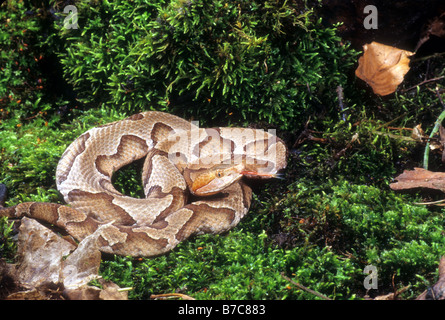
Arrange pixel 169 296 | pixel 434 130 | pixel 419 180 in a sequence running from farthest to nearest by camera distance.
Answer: pixel 434 130, pixel 419 180, pixel 169 296

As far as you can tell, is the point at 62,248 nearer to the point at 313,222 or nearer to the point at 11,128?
the point at 313,222

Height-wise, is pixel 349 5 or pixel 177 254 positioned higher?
pixel 349 5

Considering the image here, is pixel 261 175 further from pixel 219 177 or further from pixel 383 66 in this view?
pixel 383 66

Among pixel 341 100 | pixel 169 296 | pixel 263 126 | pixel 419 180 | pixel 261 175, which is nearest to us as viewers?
pixel 169 296

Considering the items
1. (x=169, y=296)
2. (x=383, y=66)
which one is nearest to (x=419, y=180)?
(x=383, y=66)

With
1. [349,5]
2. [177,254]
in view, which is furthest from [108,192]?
[349,5]

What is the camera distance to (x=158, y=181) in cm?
418

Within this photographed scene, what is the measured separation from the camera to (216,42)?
4.20 meters

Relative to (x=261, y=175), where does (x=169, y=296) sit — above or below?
below

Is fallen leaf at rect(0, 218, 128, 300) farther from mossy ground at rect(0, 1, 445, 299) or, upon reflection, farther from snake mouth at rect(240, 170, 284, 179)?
snake mouth at rect(240, 170, 284, 179)

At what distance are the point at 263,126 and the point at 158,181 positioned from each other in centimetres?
140

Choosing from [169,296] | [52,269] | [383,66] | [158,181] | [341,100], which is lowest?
[169,296]

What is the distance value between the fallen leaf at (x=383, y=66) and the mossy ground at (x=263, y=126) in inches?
5.6

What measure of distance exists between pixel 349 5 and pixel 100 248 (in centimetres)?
356
